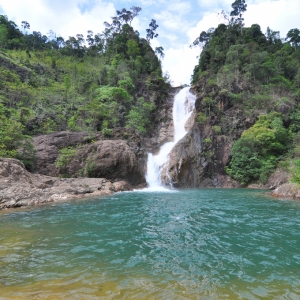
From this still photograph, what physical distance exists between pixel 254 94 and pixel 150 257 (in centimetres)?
3938

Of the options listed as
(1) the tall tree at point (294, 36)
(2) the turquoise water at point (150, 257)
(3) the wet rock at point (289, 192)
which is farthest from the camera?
(1) the tall tree at point (294, 36)

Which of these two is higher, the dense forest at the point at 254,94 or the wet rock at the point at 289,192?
the dense forest at the point at 254,94

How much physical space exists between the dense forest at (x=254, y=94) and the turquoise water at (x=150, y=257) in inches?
542

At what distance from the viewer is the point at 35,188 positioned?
16797 mm

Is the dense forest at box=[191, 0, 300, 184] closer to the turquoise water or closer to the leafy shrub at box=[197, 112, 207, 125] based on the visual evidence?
the leafy shrub at box=[197, 112, 207, 125]

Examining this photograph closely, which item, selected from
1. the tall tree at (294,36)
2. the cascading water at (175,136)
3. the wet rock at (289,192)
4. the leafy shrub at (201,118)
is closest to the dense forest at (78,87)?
the cascading water at (175,136)

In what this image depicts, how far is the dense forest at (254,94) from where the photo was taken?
2945cm

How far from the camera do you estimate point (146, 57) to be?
56938 mm

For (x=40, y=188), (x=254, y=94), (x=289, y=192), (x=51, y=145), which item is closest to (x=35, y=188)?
(x=40, y=188)

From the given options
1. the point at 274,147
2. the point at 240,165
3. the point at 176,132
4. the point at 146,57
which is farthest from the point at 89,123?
the point at 146,57

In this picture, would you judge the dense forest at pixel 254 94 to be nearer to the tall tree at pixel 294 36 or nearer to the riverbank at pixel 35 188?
the tall tree at pixel 294 36

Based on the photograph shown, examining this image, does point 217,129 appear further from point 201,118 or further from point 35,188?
point 35,188

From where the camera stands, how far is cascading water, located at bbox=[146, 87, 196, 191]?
29080mm

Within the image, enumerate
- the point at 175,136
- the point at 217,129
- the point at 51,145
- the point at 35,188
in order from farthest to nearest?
1. the point at 175,136
2. the point at 217,129
3. the point at 51,145
4. the point at 35,188
